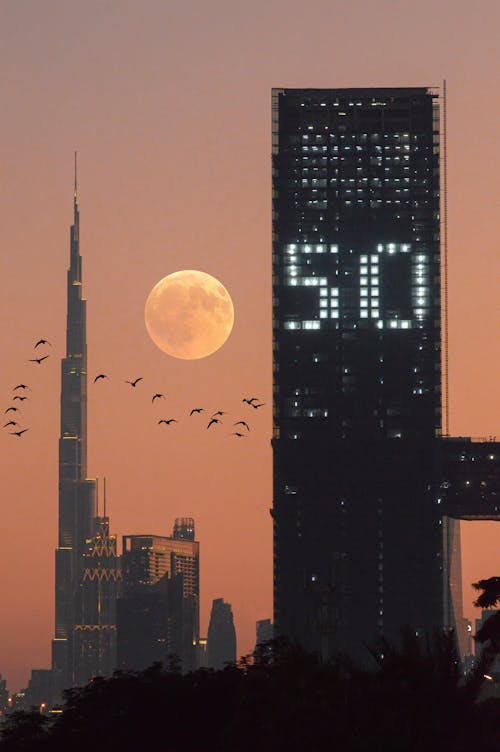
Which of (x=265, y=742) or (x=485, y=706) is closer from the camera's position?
(x=265, y=742)

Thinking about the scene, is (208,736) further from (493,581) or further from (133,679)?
(493,581)

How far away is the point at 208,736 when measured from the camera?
10681cm

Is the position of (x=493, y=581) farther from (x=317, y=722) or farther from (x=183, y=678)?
(x=183, y=678)

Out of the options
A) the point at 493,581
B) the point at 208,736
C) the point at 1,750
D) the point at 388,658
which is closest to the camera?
the point at 493,581

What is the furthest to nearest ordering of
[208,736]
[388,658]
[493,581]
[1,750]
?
[1,750] → [208,736] → [388,658] → [493,581]

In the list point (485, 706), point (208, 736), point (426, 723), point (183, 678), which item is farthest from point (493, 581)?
point (183, 678)

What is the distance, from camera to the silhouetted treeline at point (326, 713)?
82.7 meters

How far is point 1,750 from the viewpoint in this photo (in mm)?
115750

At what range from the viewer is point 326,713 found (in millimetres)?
83312

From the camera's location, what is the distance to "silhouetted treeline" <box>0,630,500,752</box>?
3255 inches

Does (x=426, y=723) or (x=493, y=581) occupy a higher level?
(x=493, y=581)

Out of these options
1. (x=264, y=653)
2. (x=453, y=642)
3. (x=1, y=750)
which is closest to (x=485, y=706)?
(x=453, y=642)

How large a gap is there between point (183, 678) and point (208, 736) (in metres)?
9.39

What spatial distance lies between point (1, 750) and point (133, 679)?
28.4ft
